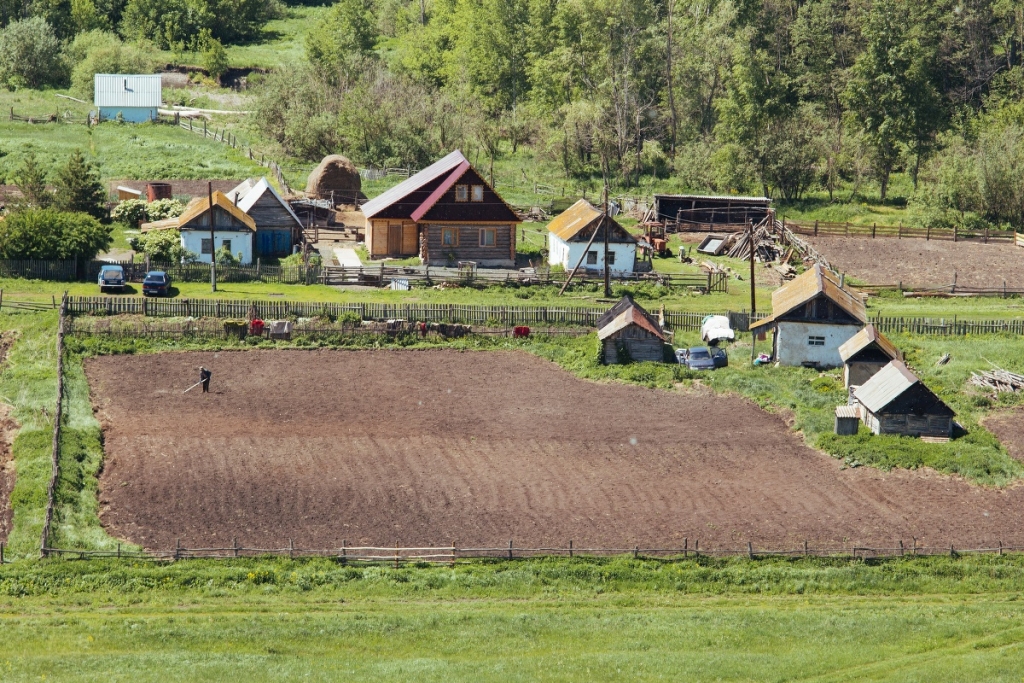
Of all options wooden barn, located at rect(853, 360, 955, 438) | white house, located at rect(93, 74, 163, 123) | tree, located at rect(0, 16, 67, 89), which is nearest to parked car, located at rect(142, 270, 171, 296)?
wooden barn, located at rect(853, 360, 955, 438)

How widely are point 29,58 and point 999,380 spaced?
298ft

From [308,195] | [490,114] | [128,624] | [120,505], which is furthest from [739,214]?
[128,624]

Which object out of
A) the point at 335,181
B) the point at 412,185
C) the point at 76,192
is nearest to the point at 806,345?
the point at 412,185

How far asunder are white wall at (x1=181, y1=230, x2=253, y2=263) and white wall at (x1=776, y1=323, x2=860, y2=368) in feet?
88.2

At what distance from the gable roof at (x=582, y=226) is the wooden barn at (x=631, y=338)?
36.3 feet

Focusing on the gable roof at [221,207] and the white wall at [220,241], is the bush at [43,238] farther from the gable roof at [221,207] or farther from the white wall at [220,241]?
the gable roof at [221,207]

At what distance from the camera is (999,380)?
2158 inches

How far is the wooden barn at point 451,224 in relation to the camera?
73812mm

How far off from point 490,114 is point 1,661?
3276 inches

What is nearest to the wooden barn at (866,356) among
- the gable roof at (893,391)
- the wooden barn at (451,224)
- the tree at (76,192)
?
the gable roof at (893,391)

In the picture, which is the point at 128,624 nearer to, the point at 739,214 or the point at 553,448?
the point at 553,448

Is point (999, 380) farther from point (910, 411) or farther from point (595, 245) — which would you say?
point (595, 245)

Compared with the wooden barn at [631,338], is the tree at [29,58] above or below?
above

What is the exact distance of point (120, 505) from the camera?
43094mm
